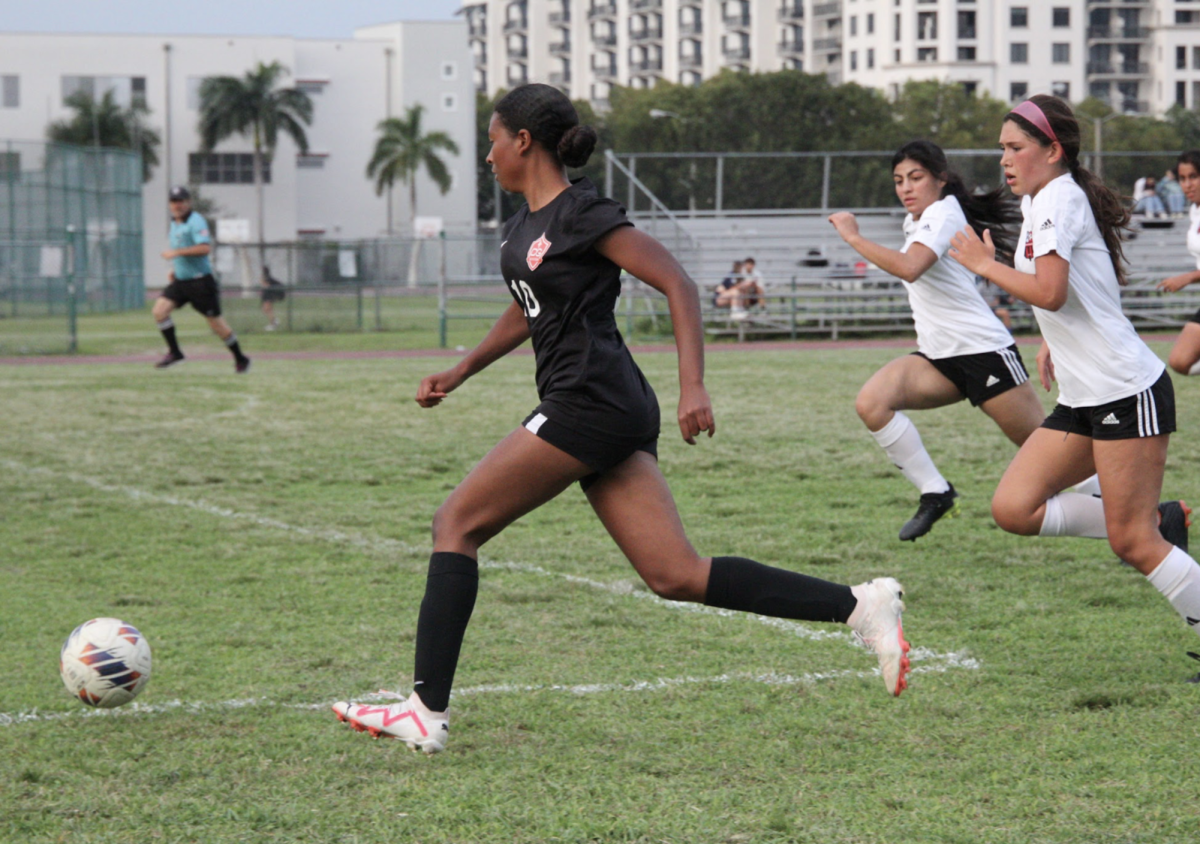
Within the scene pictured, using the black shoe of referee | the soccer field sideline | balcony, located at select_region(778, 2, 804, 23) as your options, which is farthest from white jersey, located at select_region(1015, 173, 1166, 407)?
balcony, located at select_region(778, 2, 804, 23)

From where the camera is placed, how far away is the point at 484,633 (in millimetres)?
5629

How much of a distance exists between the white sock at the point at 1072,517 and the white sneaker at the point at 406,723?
8.07 ft

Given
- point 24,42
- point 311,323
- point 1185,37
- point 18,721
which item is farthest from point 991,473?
point 1185,37

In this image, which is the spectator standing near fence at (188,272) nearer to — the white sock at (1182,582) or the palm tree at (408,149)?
the white sock at (1182,582)

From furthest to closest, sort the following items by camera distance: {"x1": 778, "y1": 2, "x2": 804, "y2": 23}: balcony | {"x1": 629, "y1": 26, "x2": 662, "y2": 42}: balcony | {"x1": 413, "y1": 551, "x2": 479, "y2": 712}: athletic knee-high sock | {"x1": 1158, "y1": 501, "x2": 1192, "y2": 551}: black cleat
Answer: {"x1": 629, "y1": 26, "x2": 662, "y2": 42}: balcony → {"x1": 778, "y1": 2, "x2": 804, "y2": 23}: balcony → {"x1": 1158, "y1": 501, "x2": 1192, "y2": 551}: black cleat → {"x1": 413, "y1": 551, "x2": 479, "y2": 712}: athletic knee-high sock

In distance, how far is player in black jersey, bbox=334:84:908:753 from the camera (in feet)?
12.8

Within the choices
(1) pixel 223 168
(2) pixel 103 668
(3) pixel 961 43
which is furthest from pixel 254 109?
(2) pixel 103 668

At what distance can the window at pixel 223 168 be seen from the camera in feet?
254

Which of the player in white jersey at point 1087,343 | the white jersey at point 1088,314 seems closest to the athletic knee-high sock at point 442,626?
the player in white jersey at point 1087,343

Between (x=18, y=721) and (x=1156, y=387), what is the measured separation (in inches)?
155

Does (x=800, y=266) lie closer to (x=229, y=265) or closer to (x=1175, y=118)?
(x=229, y=265)

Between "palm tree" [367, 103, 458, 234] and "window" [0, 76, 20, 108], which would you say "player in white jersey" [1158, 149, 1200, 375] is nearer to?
"palm tree" [367, 103, 458, 234]

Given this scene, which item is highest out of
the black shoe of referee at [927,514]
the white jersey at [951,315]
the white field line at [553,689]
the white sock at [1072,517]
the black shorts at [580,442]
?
the white jersey at [951,315]

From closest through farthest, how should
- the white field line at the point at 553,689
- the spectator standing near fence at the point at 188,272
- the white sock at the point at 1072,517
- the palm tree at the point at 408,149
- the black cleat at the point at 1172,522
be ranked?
the white field line at the point at 553,689 → the white sock at the point at 1072,517 → the black cleat at the point at 1172,522 → the spectator standing near fence at the point at 188,272 → the palm tree at the point at 408,149
